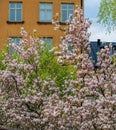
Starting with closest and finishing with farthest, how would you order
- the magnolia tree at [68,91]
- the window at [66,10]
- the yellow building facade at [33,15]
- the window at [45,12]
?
the magnolia tree at [68,91] < the window at [66,10] < the yellow building facade at [33,15] < the window at [45,12]

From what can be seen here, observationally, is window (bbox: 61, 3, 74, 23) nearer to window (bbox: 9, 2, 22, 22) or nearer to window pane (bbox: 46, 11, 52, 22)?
window pane (bbox: 46, 11, 52, 22)

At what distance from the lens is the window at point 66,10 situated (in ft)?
161

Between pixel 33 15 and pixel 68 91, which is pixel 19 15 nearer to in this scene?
pixel 33 15

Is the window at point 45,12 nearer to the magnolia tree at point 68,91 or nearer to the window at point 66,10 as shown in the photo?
the window at point 66,10

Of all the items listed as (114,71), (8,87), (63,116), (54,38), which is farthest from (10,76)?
(54,38)

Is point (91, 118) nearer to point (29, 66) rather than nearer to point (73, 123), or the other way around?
point (73, 123)

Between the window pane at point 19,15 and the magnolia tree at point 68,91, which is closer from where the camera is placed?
the magnolia tree at point 68,91

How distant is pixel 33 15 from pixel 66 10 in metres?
3.00

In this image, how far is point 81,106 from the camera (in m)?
13.6

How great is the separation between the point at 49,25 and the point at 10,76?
35.2 metres

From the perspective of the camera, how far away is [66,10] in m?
49.4

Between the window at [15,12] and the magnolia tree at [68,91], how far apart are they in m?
34.4

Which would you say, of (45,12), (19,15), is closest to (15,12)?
(19,15)

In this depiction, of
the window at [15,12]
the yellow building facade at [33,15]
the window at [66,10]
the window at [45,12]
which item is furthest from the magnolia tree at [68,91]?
the window at [15,12]
